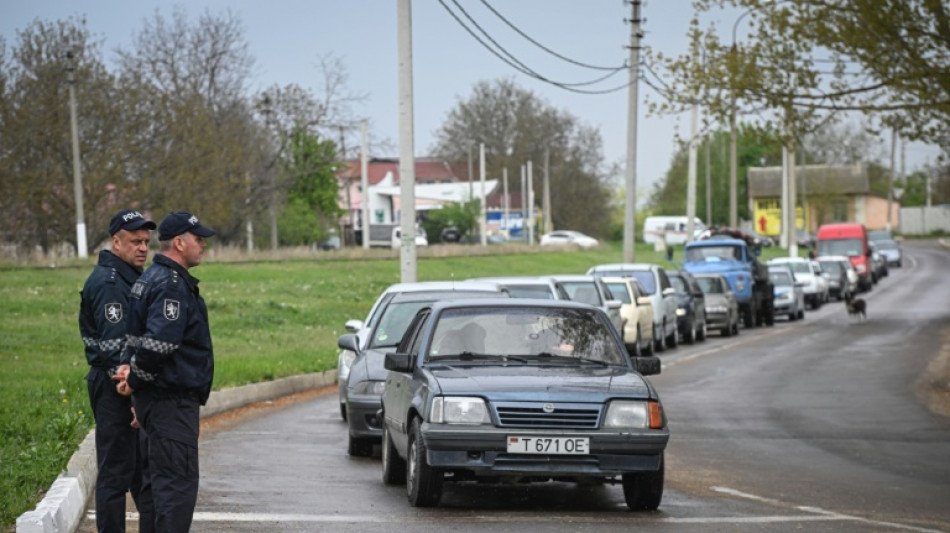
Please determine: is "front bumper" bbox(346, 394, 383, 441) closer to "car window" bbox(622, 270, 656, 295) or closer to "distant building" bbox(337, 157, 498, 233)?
"car window" bbox(622, 270, 656, 295)

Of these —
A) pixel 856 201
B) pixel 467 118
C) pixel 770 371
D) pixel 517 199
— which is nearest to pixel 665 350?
pixel 770 371

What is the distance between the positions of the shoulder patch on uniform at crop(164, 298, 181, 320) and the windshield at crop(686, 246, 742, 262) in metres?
39.9

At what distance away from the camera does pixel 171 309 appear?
24.8 ft

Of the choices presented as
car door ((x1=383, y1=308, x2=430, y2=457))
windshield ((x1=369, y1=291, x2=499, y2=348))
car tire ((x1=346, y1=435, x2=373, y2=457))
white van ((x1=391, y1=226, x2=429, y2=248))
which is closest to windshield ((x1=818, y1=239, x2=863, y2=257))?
white van ((x1=391, y1=226, x2=429, y2=248))

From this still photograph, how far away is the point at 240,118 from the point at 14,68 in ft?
47.6

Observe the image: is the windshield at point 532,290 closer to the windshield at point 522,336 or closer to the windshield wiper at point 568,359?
the windshield at point 522,336

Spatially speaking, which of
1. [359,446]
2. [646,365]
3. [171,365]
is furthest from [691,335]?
[171,365]

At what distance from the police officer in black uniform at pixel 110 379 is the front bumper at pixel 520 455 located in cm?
235

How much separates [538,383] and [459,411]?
578 mm

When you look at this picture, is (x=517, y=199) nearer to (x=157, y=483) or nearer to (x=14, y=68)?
(x=14, y=68)

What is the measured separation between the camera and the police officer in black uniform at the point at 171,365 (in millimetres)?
7555

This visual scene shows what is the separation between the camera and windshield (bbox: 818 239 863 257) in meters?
73.1

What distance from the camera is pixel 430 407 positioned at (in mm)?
10586

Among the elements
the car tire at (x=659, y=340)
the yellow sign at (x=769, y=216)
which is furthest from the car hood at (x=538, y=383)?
the yellow sign at (x=769, y=216)
